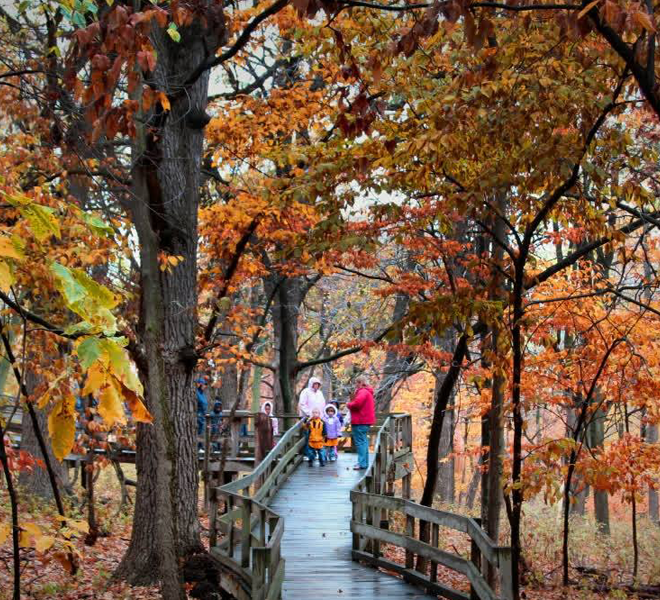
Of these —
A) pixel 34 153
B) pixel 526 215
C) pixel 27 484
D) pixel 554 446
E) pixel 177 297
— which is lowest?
pixel 27 484

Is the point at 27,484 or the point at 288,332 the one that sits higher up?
the point at 288,332

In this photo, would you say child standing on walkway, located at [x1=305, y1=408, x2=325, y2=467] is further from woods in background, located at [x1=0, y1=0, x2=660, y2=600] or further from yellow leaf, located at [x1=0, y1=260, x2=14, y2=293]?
yellow leaf, located at [x1=0, y1=260, x2=14, y2=293]

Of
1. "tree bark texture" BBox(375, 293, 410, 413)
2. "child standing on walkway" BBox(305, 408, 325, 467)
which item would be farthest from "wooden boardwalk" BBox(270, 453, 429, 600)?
"tree bark texture" BBox(375, 293, 410, 413)

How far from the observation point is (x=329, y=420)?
1905cm

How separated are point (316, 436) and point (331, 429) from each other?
0.50m

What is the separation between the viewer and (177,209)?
11.6 meters

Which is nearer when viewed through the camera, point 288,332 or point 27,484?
point 27,484

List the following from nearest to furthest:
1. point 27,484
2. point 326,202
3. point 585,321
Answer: point 326,202, point 585,321, point 27,484

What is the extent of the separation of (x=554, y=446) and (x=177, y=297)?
19.5ft

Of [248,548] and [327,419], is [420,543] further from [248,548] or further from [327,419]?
Answer: [327,419]

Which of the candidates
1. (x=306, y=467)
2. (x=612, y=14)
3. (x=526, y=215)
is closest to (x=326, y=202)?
(x=526, y=215)

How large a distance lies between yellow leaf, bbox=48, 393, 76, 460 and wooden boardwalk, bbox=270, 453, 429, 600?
7.59 m

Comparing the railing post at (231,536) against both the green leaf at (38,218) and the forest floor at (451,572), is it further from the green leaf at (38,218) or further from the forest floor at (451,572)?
the green leaf at (38,218)

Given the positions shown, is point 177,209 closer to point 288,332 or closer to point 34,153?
point 34,153
